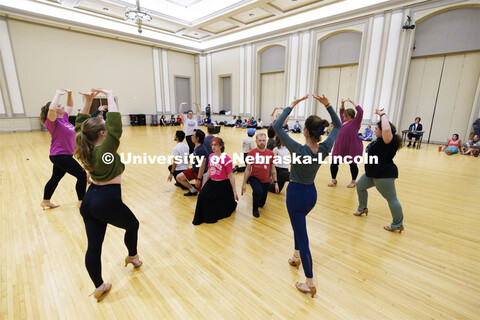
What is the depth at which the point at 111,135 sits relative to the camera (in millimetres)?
1629

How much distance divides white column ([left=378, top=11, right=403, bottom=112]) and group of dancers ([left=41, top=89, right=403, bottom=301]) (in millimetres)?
7485

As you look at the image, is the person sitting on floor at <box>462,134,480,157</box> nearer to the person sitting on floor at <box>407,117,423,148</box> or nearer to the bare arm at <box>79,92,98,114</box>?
the person sitting on floor at <box>407,117,423,148</box>

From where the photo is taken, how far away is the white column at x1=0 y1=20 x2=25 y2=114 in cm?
1056

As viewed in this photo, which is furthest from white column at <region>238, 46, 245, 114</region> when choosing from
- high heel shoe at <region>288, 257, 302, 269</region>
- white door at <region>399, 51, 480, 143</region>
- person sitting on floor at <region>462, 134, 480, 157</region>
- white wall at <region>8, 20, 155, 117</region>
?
high heel shoe at <region>288, 257, 302, 269</region>

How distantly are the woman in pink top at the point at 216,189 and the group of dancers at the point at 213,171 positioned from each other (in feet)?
0.04

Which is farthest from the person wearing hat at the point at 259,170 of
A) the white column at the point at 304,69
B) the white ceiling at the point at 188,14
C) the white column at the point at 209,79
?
the white column at the point at 209,79

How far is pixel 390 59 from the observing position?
974cm

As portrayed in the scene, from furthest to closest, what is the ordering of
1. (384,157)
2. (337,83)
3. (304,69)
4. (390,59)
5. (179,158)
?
(304,69) → (337,83) → (390,59) → (179,158) → (384,157)

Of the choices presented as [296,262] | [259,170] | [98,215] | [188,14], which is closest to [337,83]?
[188,14]

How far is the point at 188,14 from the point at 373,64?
9.72m

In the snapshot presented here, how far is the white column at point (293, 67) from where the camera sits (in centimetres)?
1276

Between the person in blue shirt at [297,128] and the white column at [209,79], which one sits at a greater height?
the white column at [209,79]

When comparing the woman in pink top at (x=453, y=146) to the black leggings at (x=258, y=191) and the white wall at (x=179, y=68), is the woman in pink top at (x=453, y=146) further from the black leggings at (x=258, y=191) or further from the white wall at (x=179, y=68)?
the white wall at (x=179, y=68)

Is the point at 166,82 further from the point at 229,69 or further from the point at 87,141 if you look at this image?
the point at 87,141
